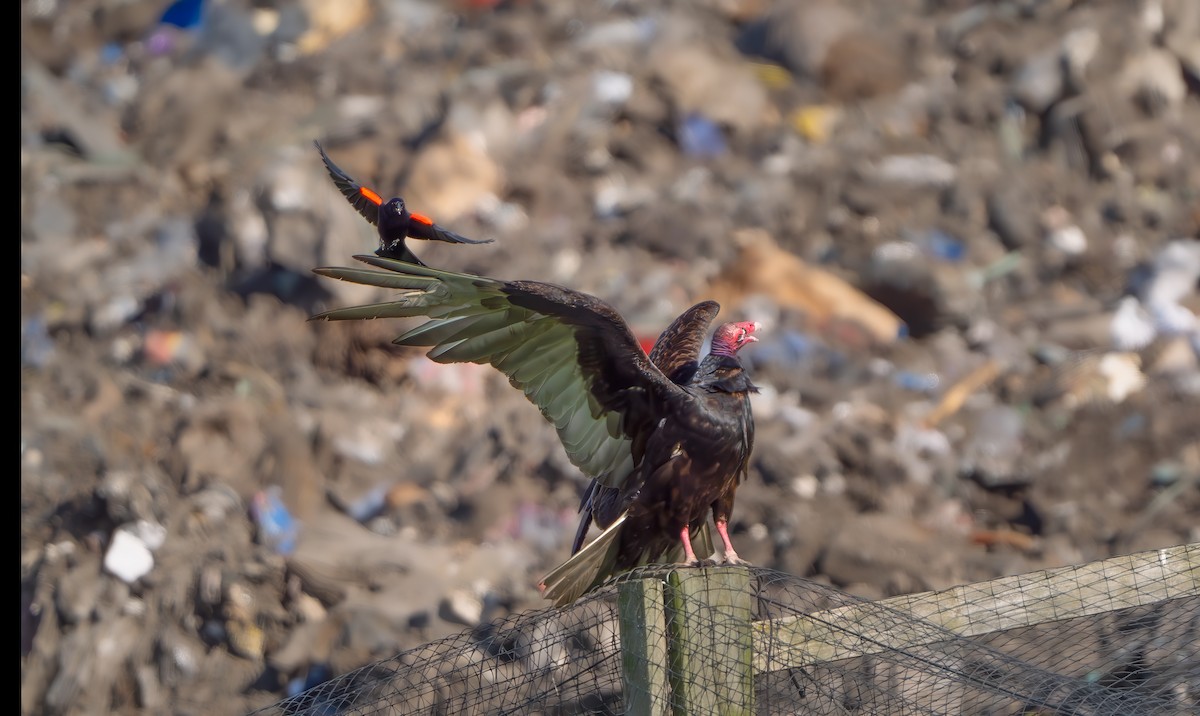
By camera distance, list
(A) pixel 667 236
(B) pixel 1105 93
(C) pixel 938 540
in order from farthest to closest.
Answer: (B) pixel 1105 93, (A) pixel 667 236, (C) pixel 938 540

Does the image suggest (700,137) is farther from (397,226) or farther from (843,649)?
(843,649)

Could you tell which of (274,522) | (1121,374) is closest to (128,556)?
(274,522)

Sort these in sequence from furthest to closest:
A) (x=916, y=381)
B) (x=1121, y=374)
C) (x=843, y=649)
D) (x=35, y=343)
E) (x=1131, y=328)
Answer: (x=35, y=343) < (x=1131, y=328) < (x=916, y=381) < (x=1121, y=374) < (x=843, y=649)

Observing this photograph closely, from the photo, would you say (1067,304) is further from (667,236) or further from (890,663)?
(890,663)

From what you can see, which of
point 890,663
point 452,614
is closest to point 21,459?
point 452,614

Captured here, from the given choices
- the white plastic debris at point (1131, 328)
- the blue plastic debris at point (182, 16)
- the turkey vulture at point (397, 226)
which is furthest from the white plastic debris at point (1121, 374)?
the blue plastic debris at point (182, 16)

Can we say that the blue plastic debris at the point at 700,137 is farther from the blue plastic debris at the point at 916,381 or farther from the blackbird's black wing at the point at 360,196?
the blackbird's black wing at the point at 360,196
